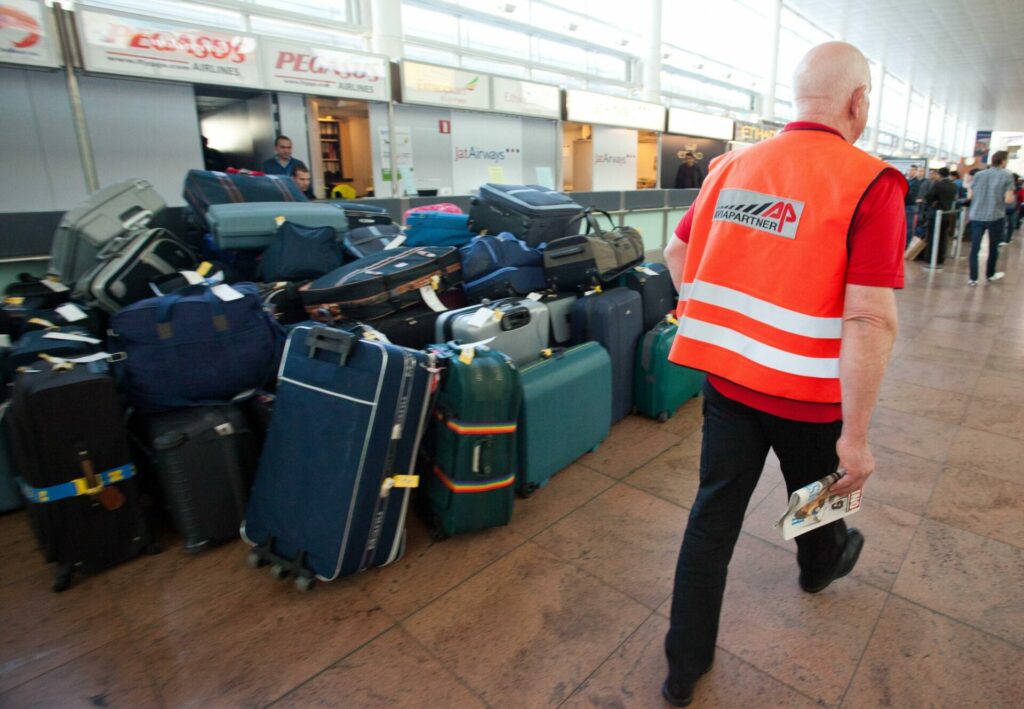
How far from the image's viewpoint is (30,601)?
191cm

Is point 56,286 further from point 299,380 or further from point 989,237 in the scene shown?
point 989,237

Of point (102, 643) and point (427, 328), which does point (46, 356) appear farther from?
point (427, 328)

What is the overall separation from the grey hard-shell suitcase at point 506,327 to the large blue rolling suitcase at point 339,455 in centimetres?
53

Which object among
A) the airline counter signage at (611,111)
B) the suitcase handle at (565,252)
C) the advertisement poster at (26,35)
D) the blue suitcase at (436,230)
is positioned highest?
the airline counter signage at (611,111)

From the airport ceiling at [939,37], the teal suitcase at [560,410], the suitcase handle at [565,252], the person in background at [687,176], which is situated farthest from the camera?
the airport ceiling at [939,37]

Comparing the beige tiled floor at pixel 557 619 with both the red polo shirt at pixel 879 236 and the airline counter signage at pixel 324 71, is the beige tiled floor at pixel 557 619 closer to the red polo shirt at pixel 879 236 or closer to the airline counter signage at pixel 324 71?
the red polo shirt at pixel 879 236

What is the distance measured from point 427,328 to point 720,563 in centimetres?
183

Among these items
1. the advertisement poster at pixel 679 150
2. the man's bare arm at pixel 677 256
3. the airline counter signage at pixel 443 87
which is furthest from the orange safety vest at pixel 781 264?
the advertisement poster at pixel 679 150

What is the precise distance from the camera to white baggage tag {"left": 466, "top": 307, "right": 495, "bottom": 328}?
2.45 m

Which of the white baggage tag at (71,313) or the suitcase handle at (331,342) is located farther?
the white baggage tag at (71,313)

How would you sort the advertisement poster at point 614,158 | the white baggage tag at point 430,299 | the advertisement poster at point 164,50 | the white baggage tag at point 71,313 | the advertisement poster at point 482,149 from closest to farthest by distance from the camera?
the white baggage tag at point 71,313 → the white baggage tag at point 430,299 → the advertisement poster at point 164,50 → the advertisement poster at point 482,149 → the advertisement poster at point 614,158

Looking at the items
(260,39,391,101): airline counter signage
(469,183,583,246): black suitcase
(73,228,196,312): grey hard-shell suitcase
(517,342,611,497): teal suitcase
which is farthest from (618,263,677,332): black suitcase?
(260,39,391,101): airline counter signage

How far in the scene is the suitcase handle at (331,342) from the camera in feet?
6.15

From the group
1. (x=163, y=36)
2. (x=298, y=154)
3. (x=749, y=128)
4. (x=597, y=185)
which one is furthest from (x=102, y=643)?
(x=749, y=128)
